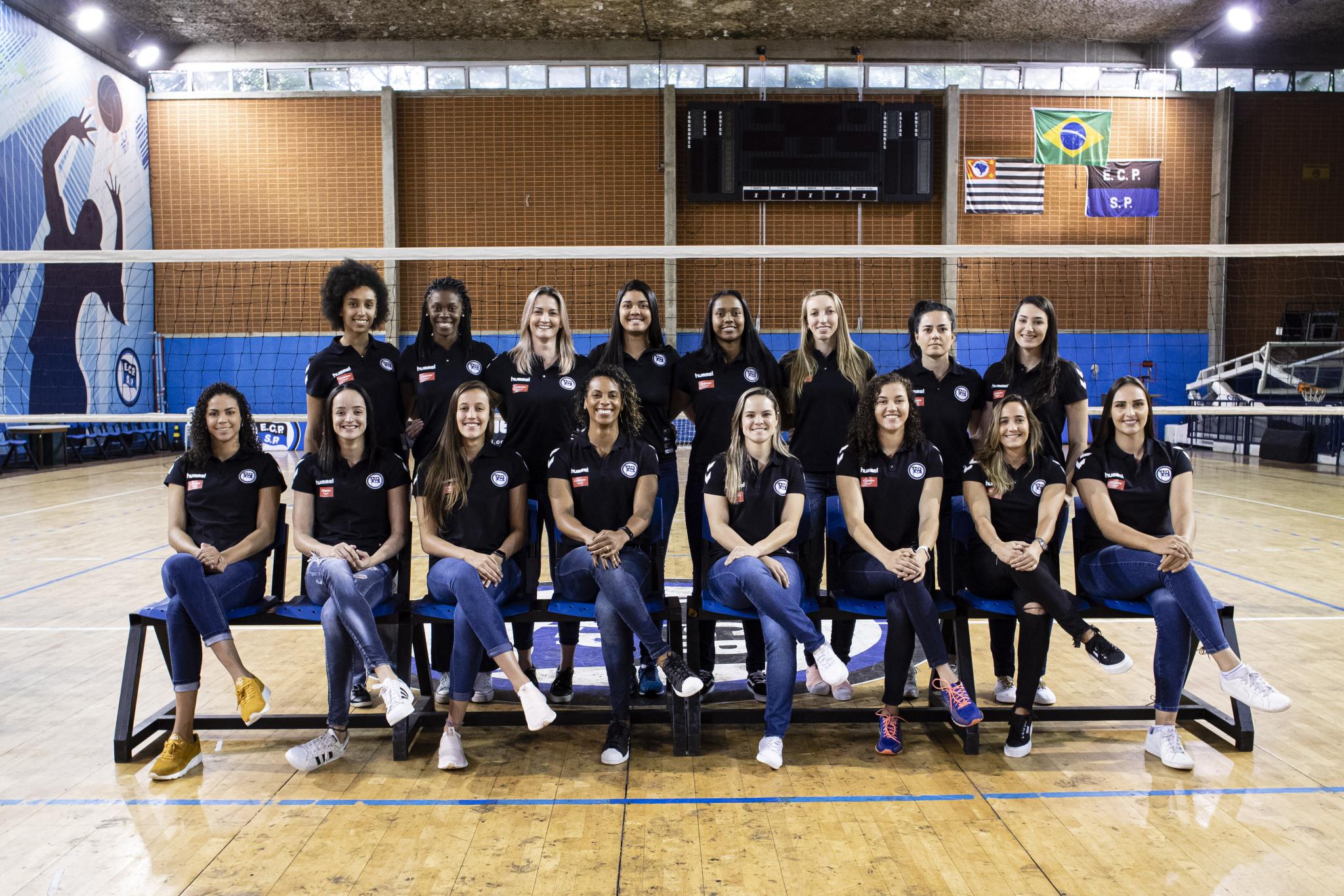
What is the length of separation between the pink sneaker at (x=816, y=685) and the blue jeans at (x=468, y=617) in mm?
1465

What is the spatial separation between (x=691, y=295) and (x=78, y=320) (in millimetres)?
10513

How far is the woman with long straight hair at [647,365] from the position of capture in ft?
13.1

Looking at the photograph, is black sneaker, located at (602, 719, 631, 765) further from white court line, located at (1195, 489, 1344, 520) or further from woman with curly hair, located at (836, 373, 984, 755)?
white court line, located at (1195, 489, 1344, 520)

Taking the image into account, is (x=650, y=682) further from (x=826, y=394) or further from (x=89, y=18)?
(x=89, y=18)

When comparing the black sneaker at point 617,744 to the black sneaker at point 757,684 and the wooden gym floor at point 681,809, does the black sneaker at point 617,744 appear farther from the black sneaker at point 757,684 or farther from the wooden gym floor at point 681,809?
the black sneaker at point 757,684

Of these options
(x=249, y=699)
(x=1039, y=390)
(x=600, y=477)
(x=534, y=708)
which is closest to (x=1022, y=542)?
(x=1039, y=390)

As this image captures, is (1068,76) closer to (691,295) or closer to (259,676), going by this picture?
(691,295)

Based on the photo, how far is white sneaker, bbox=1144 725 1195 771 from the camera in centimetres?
329

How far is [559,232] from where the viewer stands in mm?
17531

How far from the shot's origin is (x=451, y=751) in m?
3.35

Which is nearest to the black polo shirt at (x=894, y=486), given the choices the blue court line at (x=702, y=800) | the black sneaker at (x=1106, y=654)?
the black sneaker at (x=1106, y=654)

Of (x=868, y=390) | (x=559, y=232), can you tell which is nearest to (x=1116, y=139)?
(x=559, y=232)

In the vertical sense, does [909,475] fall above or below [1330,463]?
above

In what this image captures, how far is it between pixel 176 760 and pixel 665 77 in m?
16.5
